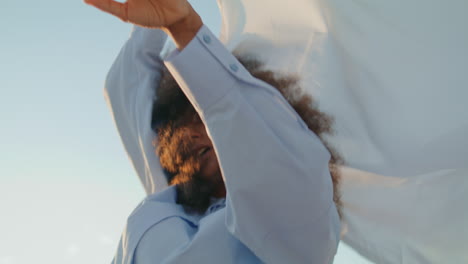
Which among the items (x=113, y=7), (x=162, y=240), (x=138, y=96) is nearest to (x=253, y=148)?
(x=113, y=7)

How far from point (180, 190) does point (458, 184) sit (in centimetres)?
102

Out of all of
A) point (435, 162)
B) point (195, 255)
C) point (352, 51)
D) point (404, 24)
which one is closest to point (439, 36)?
point (404, 24)

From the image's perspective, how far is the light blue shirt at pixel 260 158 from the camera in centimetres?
102

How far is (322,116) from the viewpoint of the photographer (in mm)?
1870

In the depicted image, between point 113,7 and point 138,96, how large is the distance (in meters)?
1.17

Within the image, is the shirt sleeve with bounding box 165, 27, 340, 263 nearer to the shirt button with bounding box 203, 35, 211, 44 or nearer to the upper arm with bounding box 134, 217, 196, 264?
the shirt button with bounding box 203, 35, 211, 44

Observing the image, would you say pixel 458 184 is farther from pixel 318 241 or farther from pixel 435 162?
pixel 318 241

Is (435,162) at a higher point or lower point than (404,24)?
lower

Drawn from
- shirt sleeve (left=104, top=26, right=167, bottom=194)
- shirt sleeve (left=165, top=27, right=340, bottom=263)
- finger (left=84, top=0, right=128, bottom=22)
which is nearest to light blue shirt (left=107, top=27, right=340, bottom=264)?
shirt sleeve (left=165, top=27, right=340, bottom=263)

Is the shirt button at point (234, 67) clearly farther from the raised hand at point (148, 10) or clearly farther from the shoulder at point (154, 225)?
the shoulder at point (154, 225)

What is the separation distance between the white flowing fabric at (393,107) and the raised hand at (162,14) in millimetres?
1051

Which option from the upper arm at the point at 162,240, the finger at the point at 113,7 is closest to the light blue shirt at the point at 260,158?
the finger at the point at 113,7

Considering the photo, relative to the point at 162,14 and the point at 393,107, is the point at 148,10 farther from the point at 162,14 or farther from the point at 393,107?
the point at 393,107

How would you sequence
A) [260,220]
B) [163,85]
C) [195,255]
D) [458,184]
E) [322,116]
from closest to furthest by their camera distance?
[260,220], [195,255], [458,184], [322,116], [163,85]
